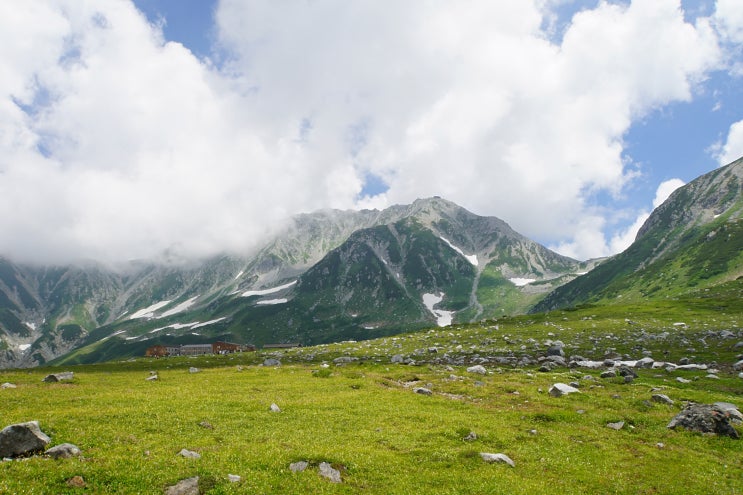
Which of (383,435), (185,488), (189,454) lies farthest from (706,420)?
(189,454)

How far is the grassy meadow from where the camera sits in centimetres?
1589

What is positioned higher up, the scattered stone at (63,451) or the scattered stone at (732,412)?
the scattered stone at (63,451)

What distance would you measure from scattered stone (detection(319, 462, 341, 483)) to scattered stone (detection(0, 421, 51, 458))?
11.4 m

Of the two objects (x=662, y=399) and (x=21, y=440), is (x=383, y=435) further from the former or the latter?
(x=662, y=399)

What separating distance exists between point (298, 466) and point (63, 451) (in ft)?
30.3

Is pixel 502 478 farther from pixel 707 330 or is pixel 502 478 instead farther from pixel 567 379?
pixel 707 330

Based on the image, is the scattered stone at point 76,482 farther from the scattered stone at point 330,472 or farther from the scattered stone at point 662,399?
the scattered stone at point 662,399

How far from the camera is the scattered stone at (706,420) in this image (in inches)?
922

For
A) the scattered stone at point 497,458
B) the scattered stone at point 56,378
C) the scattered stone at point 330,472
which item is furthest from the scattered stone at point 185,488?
the scattered stone at point 56,378

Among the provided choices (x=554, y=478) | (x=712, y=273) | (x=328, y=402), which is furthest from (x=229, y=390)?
(x=712, y=273)

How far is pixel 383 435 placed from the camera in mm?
22641

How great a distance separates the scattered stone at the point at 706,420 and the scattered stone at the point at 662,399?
10.2 ft

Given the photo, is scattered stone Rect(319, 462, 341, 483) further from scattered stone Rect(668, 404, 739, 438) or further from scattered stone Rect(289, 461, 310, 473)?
scattered stone Rect(668, 404, 739, 438)

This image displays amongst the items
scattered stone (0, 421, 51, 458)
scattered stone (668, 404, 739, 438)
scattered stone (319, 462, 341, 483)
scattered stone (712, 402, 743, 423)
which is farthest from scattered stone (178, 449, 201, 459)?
scattered stone (712, 402, 743, 423)
